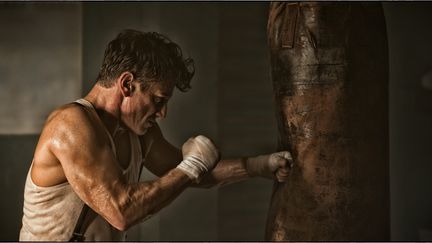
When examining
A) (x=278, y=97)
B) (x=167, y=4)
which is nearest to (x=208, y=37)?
(x=167, y=4)

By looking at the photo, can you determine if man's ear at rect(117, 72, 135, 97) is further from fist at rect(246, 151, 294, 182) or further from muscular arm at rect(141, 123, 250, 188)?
fist at rect(246, 151, 294, 182)

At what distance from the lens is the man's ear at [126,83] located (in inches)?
69.2

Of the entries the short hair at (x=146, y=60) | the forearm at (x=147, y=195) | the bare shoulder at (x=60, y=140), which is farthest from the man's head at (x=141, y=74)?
the forearm at (x=147, y=195)

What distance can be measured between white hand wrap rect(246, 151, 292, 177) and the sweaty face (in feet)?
1.62

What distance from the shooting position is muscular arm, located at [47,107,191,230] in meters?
1.52

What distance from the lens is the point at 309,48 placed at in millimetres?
1604

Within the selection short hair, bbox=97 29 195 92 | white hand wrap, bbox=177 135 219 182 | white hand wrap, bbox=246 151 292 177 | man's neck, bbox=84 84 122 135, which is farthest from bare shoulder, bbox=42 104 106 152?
white hand wrap, bbox=246 151 292 177

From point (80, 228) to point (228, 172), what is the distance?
713 mm

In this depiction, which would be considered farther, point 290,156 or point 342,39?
point 290,156

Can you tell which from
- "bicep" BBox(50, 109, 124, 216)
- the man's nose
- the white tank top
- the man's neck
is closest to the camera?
"bicep" BBox(50, 109, 124, 216)

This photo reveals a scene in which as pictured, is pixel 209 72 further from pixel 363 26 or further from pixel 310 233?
pixel 310 233

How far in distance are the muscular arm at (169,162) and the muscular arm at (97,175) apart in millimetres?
336

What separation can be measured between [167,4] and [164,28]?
0.40ft

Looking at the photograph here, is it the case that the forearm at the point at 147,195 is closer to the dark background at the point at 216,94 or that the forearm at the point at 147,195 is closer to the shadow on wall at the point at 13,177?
the dark background at the point at 216,94
